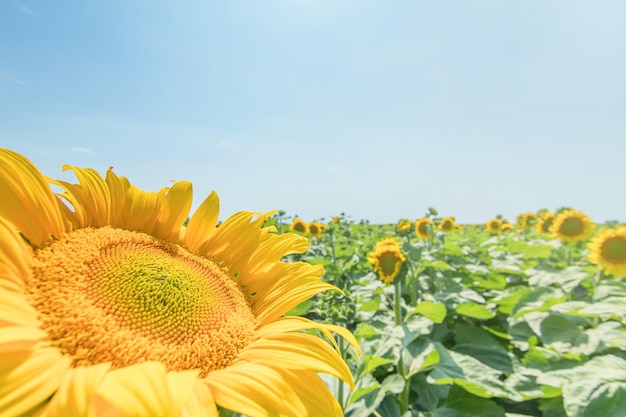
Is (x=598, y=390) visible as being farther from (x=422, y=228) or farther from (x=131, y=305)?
(x=422, y=228)

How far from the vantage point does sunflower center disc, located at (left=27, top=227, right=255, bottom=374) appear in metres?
0.76

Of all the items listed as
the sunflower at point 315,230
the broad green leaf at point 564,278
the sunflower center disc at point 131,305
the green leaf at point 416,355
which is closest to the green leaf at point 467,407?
the green leaf at point 416,355

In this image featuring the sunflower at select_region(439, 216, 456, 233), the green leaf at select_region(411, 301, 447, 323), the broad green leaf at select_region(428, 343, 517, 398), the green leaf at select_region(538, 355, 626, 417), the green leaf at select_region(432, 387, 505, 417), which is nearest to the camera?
the green leaf at select_region(538, 355, 626, 417)

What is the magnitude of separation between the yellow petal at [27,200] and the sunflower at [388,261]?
3.77 m

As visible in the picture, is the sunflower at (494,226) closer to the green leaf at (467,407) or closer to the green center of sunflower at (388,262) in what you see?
the green center of sunflower at (388,262)

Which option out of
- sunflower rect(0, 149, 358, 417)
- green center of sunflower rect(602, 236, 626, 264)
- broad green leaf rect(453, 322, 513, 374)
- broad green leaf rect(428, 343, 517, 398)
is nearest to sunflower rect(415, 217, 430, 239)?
green center of sunflower rect(602, 236, 626, 264)

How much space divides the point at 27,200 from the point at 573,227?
26.7 feet

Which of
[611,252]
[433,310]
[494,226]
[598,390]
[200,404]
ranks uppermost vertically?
[494,226]

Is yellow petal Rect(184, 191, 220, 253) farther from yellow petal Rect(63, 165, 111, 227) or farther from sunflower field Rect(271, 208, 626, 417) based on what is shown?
sunflower field Rect(271, 208, 626, 417)

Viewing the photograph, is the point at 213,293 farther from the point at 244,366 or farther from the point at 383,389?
the point at 383,389

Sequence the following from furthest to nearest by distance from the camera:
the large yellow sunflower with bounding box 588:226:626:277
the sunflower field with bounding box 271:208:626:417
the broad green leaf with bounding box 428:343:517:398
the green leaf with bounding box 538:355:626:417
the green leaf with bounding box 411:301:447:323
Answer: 1. the large yellow sunflower with bounding box 588:226:626:277
2. the green leaf with bounding box 411:301:447:323
3. the broad green leaf with bounding box 428:343:517:398
4. the sunflower field with bounding box 271:208:626:417
5. the green leaf with bounding box 538:355:626:417

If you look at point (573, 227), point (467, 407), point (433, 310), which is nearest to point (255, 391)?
point (467, 407)

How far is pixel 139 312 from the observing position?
0.86 m

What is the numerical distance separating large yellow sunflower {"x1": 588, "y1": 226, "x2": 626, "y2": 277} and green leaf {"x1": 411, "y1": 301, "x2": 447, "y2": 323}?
2.74 meters
